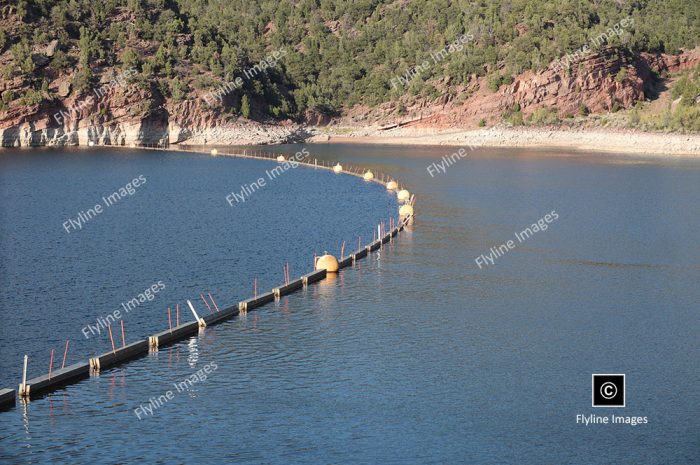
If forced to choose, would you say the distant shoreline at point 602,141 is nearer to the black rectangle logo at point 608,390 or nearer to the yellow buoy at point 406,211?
the yellow buoy at point 406,211

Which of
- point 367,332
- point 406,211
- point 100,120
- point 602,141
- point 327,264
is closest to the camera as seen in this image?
point 367,332

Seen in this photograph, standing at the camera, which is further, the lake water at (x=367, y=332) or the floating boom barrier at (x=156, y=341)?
→ the floating boom barrier at (x=156, y=341)

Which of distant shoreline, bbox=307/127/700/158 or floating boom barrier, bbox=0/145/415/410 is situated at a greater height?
distant shoreline, bbox=307/127/700/158

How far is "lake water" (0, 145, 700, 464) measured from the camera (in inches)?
1293

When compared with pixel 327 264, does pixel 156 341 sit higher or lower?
lower

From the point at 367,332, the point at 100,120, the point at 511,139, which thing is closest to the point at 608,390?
the point at 367,332

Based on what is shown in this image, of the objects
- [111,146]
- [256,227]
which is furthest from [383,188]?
[111,146]

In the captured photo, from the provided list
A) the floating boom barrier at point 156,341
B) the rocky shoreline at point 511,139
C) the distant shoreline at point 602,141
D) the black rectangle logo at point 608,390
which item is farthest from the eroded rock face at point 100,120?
the black rectangle logo at point 608,390

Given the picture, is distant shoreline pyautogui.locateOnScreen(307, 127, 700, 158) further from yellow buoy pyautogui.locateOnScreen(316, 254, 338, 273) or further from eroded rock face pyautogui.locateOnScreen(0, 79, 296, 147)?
yellow buoy pyautogui.locateOnScreen(316, 254, 338, 273)

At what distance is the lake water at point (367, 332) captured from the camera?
32.8m

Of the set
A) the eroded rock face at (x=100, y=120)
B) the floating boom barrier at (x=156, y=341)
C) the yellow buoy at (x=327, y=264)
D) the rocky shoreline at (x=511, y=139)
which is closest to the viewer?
the floating boom barrier at (x=156, y=341)

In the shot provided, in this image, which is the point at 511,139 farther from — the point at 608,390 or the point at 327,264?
the point at 608,390

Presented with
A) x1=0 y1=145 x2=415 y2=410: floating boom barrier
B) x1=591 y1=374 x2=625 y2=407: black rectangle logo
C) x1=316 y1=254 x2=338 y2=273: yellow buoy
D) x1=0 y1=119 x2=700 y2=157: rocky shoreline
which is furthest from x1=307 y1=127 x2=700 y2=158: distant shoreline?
x1=591 y1=374 x2=625 y2=407: black rectangle logo

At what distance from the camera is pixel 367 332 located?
45875 millimetres
